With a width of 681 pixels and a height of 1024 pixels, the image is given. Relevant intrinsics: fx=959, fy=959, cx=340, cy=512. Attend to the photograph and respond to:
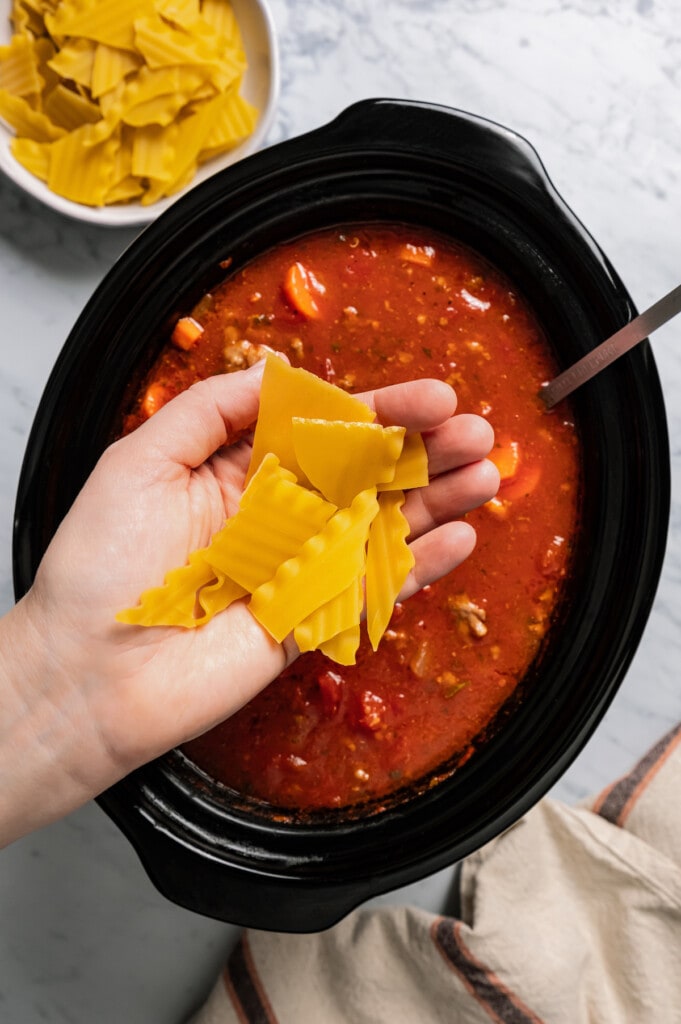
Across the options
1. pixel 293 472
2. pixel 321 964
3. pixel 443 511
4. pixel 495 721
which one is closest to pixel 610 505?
pixel 443 511

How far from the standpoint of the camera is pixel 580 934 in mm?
2281

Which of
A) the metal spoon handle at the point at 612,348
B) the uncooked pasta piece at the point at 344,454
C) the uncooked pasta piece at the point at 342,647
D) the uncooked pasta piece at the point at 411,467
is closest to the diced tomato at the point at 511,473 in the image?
the metal spoon handle at the point at 612,348

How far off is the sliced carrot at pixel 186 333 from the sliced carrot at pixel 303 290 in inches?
8.0

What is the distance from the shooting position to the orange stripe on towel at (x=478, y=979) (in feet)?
7.23

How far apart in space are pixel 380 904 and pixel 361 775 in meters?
0.51

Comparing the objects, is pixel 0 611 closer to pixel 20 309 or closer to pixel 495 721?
pixel 20 309

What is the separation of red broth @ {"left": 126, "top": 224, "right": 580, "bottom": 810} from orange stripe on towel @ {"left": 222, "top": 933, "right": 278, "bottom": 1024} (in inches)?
19.5

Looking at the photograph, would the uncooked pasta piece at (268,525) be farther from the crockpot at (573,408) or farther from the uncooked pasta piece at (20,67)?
the uncooked pasta piece at (20,67)

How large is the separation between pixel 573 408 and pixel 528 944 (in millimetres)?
1239

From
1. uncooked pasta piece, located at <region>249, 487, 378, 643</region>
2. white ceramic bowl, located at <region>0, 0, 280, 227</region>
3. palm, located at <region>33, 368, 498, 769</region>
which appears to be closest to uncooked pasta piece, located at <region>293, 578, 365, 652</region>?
uncooked pasta piece, located at <region>249, 487, 378, 643</region>

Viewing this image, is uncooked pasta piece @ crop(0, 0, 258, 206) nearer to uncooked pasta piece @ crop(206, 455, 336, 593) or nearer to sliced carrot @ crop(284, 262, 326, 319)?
sliced carrot @ crop(284, 262, 326, 319)

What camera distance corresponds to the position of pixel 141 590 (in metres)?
1.78

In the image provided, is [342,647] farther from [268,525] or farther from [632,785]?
[632,785]

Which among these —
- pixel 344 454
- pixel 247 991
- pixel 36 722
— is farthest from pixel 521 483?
pixel 247 991
